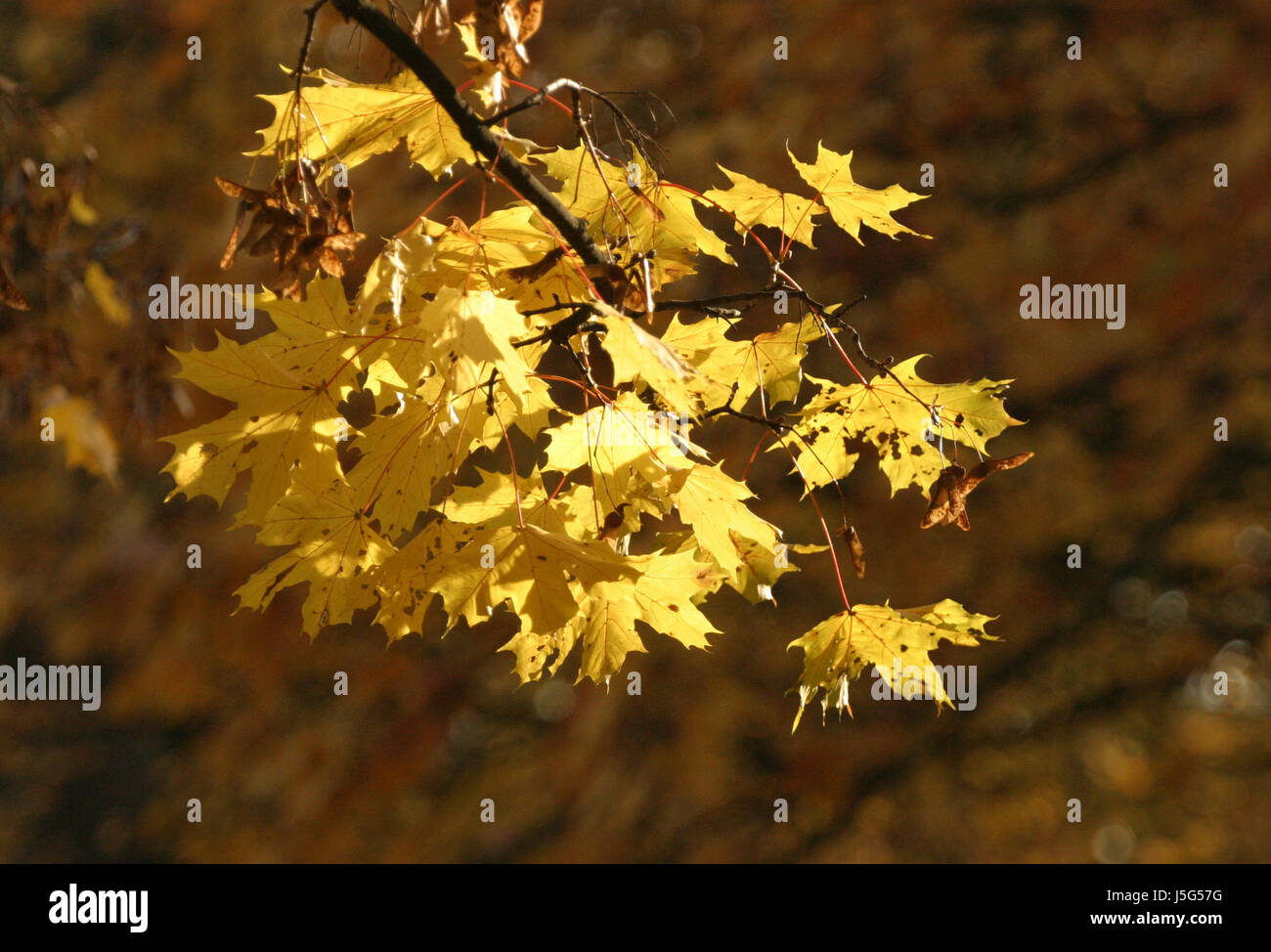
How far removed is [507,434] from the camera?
0.71 meters

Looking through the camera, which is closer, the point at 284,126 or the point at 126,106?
the point at 284,126

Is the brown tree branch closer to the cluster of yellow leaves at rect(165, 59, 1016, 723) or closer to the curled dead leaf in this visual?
the cluster of yellow leaves at rect(165, 59, 1016, 723)

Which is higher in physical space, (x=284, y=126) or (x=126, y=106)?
(x=126, y=106)

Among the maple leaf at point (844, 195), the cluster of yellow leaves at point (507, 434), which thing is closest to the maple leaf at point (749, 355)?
the cluster of yellow leaves at point (507, 434)

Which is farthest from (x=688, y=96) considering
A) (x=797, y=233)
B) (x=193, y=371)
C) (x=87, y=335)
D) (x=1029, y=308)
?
(x=193, y=371)

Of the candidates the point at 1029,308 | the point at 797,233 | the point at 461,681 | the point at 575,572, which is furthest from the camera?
the point at 461,681

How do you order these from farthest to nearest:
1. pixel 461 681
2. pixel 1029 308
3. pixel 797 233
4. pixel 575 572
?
pixel 461 681, pixel 1029 308, pixel 797 233, pixel 575 572

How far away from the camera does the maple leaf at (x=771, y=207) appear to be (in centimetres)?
79

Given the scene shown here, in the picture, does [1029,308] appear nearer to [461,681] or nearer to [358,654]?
[461,681]

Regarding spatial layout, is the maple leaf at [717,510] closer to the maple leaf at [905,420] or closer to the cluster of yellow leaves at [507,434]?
the cluster of yellow leaves at [507,434]

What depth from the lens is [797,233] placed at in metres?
0.80

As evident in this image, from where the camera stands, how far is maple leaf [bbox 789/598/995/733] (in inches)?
30.0

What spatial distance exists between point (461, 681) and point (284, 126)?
6.56ft

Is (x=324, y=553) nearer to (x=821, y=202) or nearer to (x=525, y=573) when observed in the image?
(x=525, y=573)
